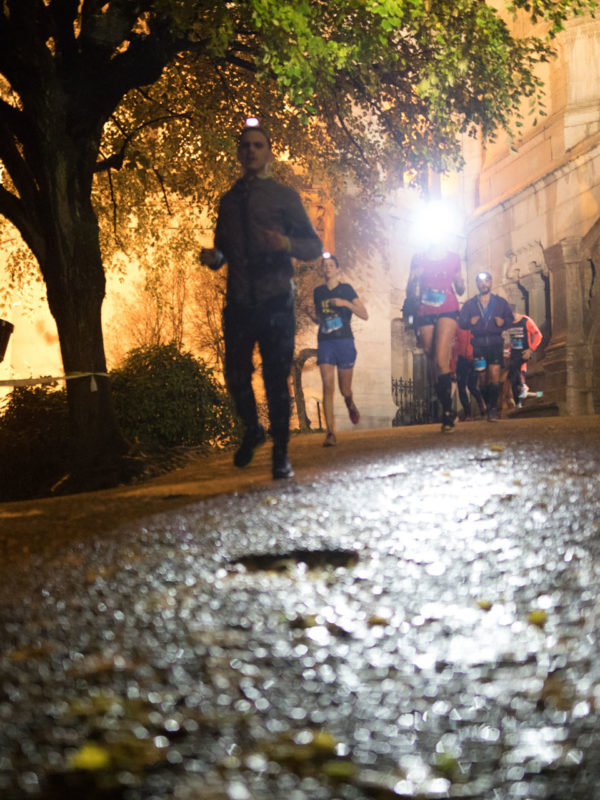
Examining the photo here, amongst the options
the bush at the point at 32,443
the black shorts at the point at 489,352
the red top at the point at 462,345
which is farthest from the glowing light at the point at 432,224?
the bush at the point at 32,443

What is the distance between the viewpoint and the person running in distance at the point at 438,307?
333 inches

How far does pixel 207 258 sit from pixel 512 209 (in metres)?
23.6

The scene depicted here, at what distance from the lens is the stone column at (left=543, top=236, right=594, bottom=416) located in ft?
73.3

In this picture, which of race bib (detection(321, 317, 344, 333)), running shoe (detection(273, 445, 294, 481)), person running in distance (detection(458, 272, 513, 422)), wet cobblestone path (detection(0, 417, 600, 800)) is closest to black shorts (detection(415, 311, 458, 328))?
race bib (detection(321, 317, 344, 333))

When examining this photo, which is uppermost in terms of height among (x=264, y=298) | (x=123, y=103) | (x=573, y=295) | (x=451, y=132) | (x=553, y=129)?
(x=553, y=129)

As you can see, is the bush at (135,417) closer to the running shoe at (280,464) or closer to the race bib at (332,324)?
the race bib at (332,324)

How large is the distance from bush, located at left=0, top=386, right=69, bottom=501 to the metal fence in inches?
674

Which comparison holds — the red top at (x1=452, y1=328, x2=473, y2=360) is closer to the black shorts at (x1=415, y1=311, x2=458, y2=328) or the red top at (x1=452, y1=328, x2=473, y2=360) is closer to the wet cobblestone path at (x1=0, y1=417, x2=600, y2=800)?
the black shorts at (x1=415, y1=311, x2=458, y2=328)

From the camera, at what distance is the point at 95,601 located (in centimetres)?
303

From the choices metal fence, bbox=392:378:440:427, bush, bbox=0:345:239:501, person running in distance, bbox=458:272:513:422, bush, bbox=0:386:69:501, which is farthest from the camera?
metal fence, bbox=392:378:440:427

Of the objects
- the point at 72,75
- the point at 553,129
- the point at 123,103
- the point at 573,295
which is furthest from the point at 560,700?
the point at 553,129

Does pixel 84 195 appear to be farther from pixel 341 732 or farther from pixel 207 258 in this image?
pixel 341 732

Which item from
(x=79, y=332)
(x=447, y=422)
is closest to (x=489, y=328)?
(x=447, y=422)

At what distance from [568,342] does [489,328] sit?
41.6ft
